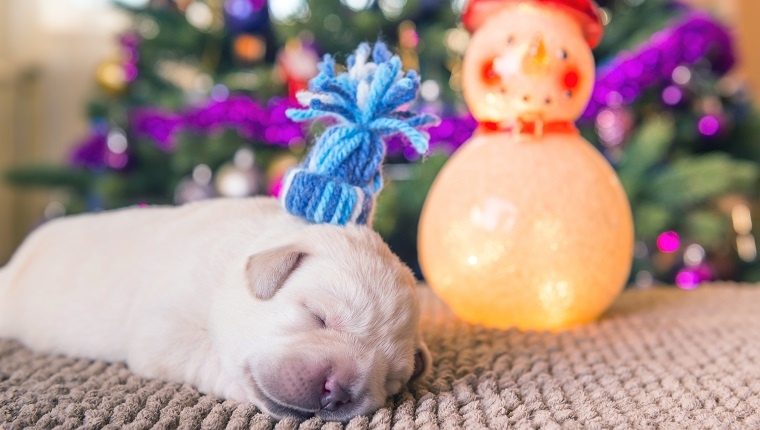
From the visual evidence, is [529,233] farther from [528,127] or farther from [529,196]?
[528,127]

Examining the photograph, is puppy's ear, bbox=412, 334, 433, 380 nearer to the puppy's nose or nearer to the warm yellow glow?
the puppy's nose

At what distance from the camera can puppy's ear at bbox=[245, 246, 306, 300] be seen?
2.68 feet

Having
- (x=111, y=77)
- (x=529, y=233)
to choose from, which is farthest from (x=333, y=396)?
(x=111, y=77)

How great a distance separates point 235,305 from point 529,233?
21.3 inches

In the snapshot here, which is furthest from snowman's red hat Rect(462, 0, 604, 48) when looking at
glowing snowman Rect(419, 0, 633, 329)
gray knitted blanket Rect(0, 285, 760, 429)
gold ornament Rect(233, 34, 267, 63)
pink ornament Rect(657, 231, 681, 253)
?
gold ornament Rect(233, 34, 267, 63)

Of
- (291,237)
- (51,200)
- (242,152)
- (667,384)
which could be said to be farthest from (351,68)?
(51,200)

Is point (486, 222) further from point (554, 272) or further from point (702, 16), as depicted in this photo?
point (702, 16)

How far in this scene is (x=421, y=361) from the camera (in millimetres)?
926

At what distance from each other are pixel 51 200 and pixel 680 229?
2675 millimetres

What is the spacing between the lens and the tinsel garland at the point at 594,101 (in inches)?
77.4

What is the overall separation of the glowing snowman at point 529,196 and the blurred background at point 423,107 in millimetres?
569

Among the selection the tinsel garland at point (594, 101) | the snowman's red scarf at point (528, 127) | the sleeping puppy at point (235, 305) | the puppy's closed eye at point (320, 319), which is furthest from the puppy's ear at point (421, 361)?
the tinsel garland at point (594, 101)

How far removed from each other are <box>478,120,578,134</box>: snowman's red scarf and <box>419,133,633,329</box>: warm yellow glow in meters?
0.02

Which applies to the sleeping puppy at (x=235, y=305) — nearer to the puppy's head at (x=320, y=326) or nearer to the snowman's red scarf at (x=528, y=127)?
the puppy's head at (x=320, y=326)
